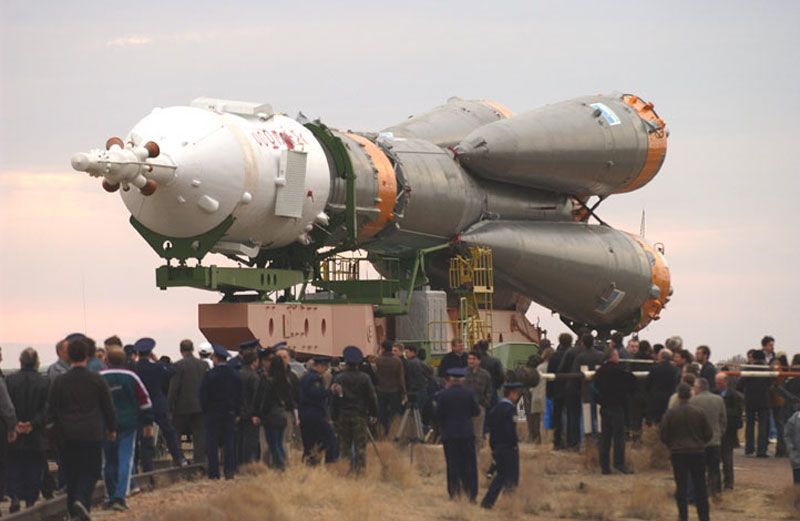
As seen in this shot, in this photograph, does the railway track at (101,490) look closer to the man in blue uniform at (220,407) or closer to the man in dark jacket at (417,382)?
the man in blue uniform at (220,407)

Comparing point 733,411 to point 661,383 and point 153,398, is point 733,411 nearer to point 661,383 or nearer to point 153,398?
point 661,383

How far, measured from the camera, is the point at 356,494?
18.5 metres

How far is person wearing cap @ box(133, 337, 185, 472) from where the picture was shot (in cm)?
2105

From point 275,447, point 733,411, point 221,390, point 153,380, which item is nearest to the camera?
point 221,390

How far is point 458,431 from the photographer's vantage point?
1916 cm

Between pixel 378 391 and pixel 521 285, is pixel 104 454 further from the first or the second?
pixel 521 285

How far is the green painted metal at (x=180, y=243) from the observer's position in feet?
91.2

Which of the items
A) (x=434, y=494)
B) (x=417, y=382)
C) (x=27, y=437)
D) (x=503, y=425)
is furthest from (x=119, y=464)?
(x=417, y=382)

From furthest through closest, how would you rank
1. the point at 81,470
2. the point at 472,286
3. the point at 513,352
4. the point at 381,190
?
the point at 513,352 → the point at 472,286 → the point at 381,190 → the point at 81,470

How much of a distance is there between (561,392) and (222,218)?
6871 millimetres

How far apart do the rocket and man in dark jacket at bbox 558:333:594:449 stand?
21.8 ft

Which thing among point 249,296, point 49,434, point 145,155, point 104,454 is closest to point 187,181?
point 145,155

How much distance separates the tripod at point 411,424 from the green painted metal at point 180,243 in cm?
490

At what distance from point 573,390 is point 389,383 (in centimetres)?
307
